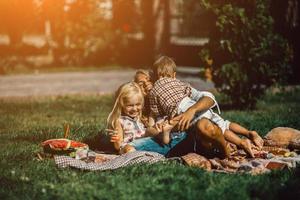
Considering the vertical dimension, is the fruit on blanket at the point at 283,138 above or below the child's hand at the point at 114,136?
below

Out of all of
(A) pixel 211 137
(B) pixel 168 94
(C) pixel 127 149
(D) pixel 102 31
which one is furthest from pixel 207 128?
(D) pixel 102 31

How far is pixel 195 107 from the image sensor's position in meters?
6.26

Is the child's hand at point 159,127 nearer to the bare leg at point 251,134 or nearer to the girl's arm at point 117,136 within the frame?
the girl's arm at point 117,136

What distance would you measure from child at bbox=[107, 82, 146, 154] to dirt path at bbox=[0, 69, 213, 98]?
26.8 feet

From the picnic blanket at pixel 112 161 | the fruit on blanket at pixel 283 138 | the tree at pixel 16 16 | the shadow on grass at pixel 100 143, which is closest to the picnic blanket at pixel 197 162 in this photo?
the picnic blanket at pixel 112 161

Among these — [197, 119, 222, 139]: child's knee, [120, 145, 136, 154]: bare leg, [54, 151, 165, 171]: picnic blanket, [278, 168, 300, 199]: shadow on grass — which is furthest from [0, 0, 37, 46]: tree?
[278, 168, 300, 199]: shadow on grass

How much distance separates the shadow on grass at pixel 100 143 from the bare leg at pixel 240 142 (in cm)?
153

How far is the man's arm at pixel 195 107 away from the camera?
604 cm

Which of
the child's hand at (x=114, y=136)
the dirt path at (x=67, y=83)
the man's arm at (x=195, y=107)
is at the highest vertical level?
the man's arm at (x=195, y=107)

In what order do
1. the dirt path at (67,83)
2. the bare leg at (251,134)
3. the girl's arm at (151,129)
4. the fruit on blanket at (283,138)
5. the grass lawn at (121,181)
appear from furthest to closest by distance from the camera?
1. the dirt path at (67,83)
2. the fruit on blanket at (283,138)
3. the bare leg at (251,134)
4. the girl's arm at (151,129)
5. the grass lawn at (121,181)

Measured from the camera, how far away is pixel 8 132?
8789 mm

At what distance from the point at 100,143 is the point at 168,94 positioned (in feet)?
5.39

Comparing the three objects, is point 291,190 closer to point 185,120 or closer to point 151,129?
point 185,120

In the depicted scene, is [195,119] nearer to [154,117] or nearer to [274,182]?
[154,117]
